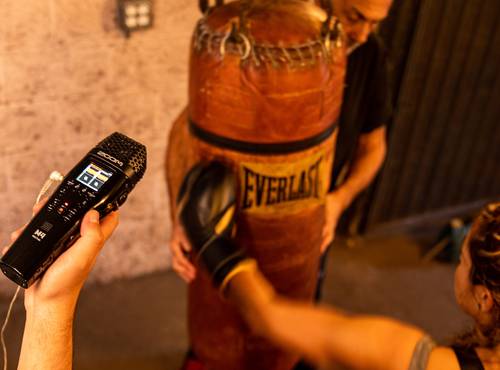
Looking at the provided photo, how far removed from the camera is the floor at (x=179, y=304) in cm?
245

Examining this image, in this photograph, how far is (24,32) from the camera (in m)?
2.00

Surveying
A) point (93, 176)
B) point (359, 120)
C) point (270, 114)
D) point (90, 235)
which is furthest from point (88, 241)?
point (359, 120)

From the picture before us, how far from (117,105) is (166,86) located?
20cm

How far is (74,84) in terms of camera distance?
2.17 metres

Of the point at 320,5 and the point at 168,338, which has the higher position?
the point at 320,5

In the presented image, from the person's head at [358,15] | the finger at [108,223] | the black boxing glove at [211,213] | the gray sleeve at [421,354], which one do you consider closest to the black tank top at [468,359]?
the gray sleeve at [421,354]

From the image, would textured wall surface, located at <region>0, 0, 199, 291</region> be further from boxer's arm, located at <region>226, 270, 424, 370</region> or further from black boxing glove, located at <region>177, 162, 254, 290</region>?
boxer's arm, located at <region>226, 270, 424, 370</region>

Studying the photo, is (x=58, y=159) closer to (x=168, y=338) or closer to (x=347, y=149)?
(x=168, y=338)

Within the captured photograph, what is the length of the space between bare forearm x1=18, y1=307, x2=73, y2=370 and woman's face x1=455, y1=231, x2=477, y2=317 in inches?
28.2

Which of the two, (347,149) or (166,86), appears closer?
(347,149)

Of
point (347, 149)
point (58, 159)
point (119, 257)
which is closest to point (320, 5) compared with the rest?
point (347, 149)

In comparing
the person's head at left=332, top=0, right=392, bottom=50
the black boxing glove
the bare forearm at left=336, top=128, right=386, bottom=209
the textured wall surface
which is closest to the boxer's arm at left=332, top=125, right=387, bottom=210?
the bare forearm at left=336, top=128, right=386, bottom=209

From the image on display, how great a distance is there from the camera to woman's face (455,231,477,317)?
45.3 inches

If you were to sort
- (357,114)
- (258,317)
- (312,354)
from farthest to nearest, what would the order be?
1. (357,114)
2. (258,317)
3. (312,354)
